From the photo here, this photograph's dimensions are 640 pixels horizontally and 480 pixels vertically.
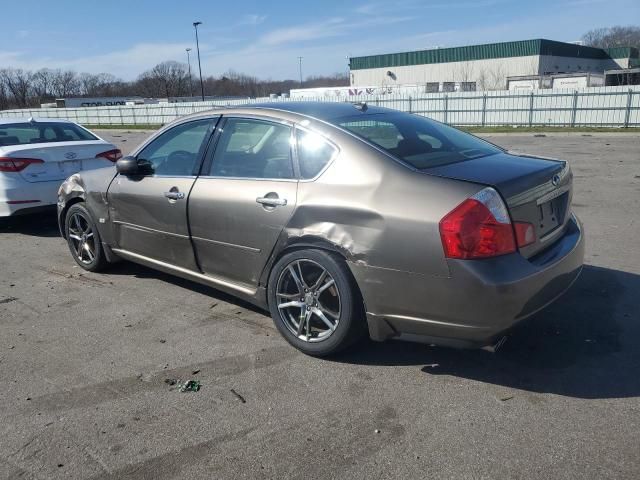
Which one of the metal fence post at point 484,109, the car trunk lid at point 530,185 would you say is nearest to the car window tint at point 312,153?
the car trunk lid at point 530,185

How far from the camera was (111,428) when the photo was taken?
2.93 meters

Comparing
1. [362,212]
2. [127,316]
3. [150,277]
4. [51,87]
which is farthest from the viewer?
[51,87]

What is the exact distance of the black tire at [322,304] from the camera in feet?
11.1

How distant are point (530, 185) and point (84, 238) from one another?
4.30 m

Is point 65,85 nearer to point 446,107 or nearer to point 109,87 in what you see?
point 109,87

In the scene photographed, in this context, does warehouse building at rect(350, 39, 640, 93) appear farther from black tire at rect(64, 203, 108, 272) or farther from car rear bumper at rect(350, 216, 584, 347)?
car rear bumper at rect(350, 216, 584, 347)

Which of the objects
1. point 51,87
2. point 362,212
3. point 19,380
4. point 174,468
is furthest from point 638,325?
point 51,87

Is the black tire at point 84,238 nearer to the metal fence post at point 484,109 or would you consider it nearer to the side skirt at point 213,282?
the side skirt at point 213,282

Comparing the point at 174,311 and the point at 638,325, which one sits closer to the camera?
the point at 638,325

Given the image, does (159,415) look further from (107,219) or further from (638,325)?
(638,325)

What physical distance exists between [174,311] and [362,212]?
2.09 metres

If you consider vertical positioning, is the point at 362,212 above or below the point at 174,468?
above

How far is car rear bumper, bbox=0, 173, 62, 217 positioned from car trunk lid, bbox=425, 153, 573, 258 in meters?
5.70

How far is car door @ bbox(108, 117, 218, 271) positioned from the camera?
4359 millimetres
